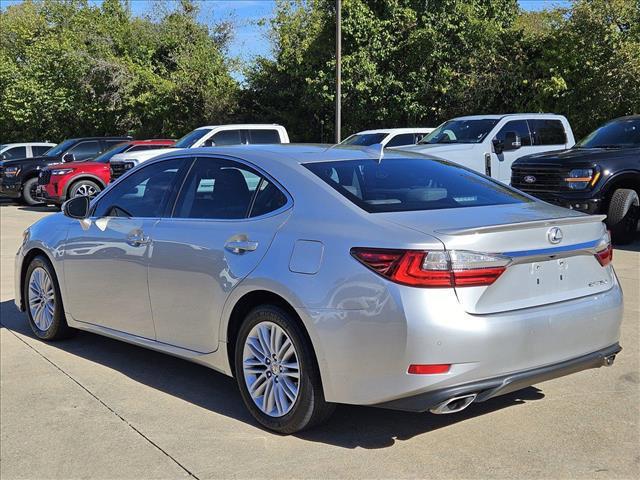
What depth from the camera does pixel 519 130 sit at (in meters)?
13.6

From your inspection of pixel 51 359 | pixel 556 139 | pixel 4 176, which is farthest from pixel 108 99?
pixel 51 359

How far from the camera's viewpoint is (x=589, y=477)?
3.29m

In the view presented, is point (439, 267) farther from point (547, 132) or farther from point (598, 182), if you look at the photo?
point (547, 132)

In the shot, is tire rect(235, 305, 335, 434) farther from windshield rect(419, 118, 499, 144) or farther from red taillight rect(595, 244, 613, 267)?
windshield rect(419, 118, 499, 144)

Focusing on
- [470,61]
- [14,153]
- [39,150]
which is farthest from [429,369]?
[39,150]

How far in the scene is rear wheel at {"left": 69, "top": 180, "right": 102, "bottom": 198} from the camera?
1728 centimetres

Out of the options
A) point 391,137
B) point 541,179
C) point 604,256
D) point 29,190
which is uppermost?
point 391,137

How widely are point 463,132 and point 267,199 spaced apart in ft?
33.3

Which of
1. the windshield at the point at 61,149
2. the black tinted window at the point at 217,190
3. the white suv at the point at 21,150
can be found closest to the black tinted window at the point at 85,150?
the windshield at the point at 61,149

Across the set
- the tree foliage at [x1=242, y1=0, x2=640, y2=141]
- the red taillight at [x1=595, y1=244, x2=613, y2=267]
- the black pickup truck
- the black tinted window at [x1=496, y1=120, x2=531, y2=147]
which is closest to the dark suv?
the tree foliage at [x1=242, y1=0, x2=640, y2=141]

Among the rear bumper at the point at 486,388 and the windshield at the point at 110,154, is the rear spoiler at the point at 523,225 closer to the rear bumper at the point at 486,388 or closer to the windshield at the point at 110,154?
the rear bumper at the point at 486,388

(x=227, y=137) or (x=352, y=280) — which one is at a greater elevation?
(x=227, y=137)

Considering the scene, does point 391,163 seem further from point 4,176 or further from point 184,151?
point 4,176

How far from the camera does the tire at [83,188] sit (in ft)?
56.6
